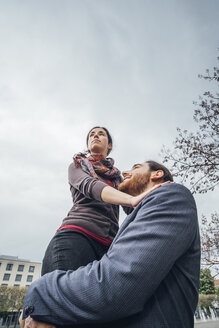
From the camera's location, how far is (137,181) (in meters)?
2.17

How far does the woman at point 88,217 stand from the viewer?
5.50 ft

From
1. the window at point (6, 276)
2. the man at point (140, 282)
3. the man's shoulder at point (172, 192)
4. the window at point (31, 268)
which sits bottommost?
→ the window at point (6, 276)

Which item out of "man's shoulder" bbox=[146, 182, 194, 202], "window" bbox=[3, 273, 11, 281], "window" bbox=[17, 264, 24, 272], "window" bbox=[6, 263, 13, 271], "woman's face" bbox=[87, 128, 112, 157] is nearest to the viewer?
"man's shoulder" bbox=[146, 182, 194, 202]

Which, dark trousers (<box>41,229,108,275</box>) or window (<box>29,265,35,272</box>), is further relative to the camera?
window (<box>29,265,35,272</box>)

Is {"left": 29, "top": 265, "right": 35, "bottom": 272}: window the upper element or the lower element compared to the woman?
lower

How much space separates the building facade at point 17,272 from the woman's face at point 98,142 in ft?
204

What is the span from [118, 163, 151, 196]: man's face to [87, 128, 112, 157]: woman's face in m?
0.93

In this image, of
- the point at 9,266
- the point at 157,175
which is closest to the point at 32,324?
the point at 157,175

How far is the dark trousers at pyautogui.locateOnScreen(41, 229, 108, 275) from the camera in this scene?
160cm

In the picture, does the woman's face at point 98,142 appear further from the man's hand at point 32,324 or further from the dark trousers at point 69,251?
the man's hand at point 32,324

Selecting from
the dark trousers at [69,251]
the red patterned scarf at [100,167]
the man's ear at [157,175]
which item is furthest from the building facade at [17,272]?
the man's ear at [157,175]

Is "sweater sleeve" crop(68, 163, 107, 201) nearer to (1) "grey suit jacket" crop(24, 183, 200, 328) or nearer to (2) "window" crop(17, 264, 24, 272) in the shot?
(1) "grey suit jacket" crop(24, 183, 200, 328)

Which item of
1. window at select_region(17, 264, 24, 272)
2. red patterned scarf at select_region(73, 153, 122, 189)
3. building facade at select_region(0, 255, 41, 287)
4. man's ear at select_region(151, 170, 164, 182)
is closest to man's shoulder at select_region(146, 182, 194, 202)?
man's ear at select_region(151, 170, 164, 182)

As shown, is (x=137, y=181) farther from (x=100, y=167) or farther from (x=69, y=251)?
(x=69, y=251)
